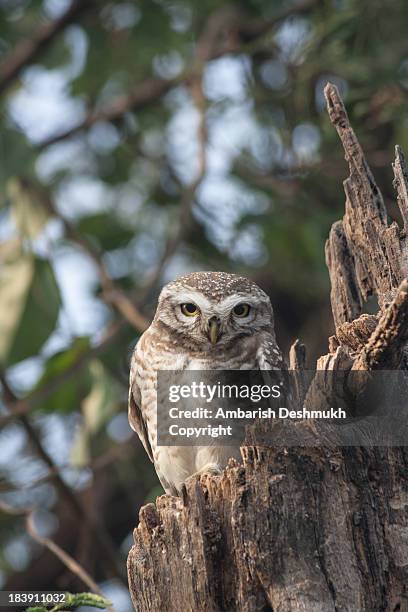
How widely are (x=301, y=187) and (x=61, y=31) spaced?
6.94 ft

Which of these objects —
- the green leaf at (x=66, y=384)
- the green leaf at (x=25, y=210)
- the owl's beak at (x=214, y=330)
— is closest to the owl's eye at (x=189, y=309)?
the owl's beak at (x=214, y=330)

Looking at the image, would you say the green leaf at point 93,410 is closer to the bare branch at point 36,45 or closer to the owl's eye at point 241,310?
the owl's eye at point 241,310

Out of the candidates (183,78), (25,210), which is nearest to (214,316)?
(25,210)

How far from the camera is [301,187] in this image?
6.77m

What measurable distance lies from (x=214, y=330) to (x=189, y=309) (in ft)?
0.74

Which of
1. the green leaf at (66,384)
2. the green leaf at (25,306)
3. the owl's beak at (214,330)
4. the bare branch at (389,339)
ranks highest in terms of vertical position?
the green leaf at (25,306)

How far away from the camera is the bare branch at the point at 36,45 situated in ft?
21.6

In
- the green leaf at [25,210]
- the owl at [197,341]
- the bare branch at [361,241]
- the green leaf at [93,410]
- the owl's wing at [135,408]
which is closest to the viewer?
the bare branch at [361,241]

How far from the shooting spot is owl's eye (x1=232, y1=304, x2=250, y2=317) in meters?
4.16

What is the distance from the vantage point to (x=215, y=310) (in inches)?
161

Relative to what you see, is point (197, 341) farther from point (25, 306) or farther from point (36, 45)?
point (36, 45)

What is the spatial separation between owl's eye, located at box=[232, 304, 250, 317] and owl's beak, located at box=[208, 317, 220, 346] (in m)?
0.11

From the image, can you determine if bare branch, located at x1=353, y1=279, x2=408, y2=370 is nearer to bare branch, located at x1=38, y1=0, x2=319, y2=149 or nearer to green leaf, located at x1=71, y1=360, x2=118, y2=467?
green leaf, located at x1=71, y1=360, x2=118, y2=467

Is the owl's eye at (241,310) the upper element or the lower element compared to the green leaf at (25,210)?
lower
